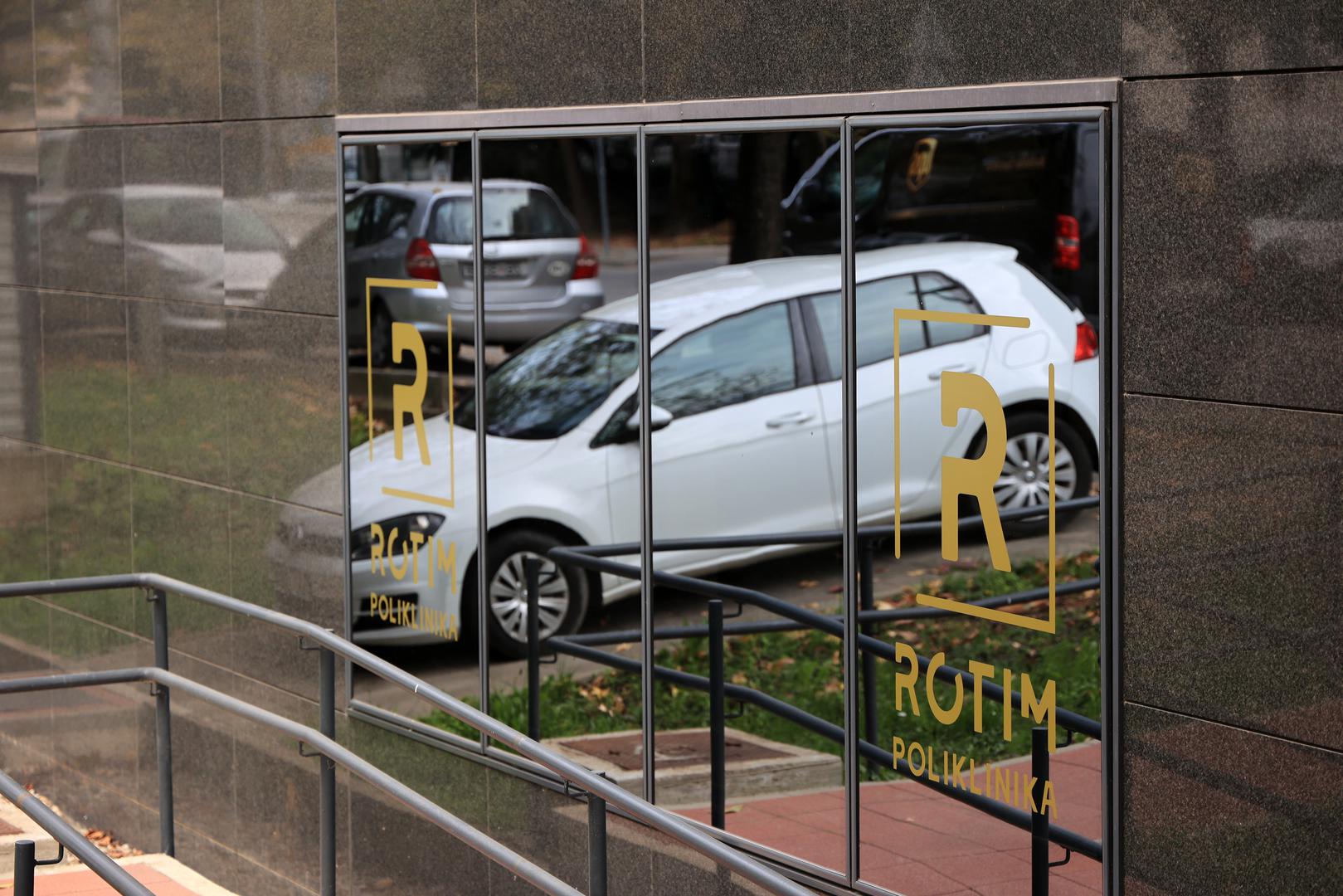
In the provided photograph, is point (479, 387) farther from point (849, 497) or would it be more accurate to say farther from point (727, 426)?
point (849, 497)

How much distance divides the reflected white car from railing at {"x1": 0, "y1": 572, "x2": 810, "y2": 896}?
0.72 meters

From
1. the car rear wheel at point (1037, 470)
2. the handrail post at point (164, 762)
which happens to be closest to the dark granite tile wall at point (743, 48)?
the car rear wheel at point (1037, 470)

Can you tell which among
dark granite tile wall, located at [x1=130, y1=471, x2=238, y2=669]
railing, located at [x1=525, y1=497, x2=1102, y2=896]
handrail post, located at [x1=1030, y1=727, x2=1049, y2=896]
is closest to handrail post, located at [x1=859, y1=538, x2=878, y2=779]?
railing, located at [x1=525, y1=497, x2=1102, y2=896]

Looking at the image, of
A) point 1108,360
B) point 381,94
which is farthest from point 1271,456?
point 381,94

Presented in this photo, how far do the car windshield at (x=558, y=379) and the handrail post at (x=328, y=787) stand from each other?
1.17 meters

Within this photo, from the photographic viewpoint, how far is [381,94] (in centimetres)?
809

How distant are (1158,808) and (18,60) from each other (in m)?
8.77

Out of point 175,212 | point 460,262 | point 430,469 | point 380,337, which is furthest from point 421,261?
point 175,212

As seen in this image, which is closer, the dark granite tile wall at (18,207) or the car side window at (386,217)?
the car side window at (386,217)

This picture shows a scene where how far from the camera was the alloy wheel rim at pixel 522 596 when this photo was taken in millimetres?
7340

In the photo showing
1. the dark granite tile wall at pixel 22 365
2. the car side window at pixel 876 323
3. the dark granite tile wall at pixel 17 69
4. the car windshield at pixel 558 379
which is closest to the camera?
the car side window at pixel 876 323

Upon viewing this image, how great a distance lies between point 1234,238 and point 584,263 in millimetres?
2889

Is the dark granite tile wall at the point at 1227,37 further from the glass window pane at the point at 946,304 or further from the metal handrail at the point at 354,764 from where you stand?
the metal handrail at the point at 354,764

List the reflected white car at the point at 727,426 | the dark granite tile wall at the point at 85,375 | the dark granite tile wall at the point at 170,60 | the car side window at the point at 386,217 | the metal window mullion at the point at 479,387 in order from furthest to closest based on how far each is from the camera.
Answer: the dark granite tile wall at the point at 85,375 → the dark granite tile wall at the point at 170,60 → the car side window at the point at 386,217 → the metal window mullion at the point at 479,387 → the reflected white car at the point at 727,426
